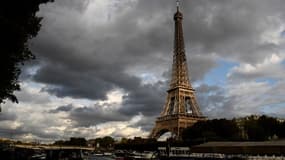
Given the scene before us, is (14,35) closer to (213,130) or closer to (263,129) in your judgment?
(213,130)

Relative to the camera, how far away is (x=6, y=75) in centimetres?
2052

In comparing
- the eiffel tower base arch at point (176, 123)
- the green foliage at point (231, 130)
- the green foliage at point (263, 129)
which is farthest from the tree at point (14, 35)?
the green foliage at point (263, 129)

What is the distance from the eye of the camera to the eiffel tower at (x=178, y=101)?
120625mm

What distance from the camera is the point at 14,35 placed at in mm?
18734

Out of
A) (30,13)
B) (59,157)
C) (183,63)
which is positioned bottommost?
(59,157)

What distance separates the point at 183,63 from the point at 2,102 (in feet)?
369

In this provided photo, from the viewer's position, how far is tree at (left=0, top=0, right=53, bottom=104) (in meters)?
18.6

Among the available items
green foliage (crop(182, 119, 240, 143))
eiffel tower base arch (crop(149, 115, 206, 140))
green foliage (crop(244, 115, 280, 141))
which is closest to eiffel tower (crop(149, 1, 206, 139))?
eiffel tower base arch (crop(149, 115, 206, 140))

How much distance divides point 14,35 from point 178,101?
10718 centimetres

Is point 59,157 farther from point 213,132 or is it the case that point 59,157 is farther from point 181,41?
point 181,41

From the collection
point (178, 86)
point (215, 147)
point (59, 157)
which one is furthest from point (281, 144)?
point (178, 86)

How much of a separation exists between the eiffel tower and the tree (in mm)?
97768

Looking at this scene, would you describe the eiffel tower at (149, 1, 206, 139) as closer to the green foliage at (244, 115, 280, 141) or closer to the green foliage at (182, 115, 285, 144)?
the green foliage at (182, 115, 285, 144)

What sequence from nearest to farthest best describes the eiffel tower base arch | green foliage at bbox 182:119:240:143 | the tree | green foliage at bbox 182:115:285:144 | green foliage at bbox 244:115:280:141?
the tree < green foliage at bbox 182:119:240:143 < green foliage at bbox 182:115:285:144 < green foliage at bbox 244:115:280:141 < the eiffel tower base arch
